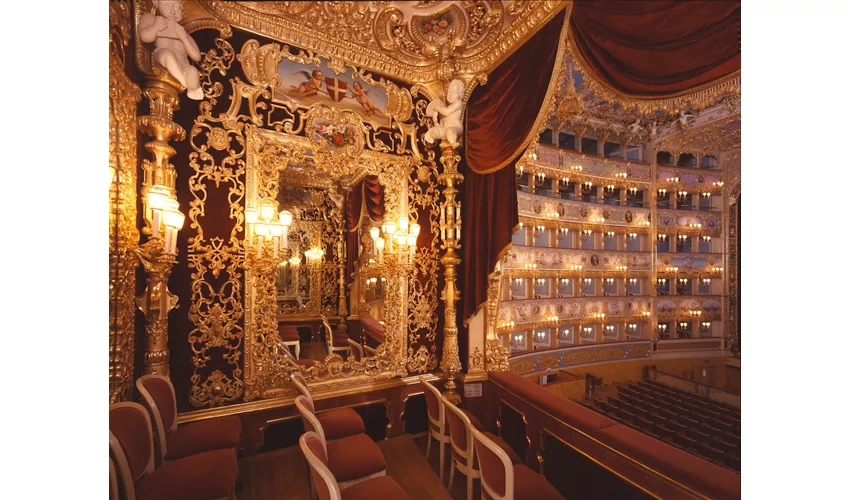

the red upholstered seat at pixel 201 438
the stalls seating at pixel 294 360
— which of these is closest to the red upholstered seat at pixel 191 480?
the red upholstered seat at pixel 201 438

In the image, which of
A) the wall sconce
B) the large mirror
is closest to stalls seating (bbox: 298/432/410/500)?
the large mirror

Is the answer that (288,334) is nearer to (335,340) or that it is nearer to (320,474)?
(335,340)

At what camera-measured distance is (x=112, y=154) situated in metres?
1.96

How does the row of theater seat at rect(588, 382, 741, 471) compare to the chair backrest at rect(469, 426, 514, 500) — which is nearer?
the chair backrest at rect(469, 426, 514, 500)

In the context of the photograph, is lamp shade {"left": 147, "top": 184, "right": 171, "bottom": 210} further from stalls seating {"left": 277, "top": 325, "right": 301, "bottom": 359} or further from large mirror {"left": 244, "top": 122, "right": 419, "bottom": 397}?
stalls seating {"left": 277, "top": 325, "right": 301, "bottom": 359}

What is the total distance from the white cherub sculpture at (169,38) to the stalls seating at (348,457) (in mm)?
2817

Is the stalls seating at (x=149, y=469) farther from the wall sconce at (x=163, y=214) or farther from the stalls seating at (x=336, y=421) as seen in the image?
the wall sconce at (x=163, y=214)

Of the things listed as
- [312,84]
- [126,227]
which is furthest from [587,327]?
[126,227]

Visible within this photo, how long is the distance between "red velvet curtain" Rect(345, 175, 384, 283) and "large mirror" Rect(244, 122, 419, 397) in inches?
0.5

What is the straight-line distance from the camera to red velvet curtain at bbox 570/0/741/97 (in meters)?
1.53

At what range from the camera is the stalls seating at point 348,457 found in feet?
7.20

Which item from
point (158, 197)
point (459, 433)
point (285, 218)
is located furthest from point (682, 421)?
point (158, 197)

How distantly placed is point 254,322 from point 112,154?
170 centimetres

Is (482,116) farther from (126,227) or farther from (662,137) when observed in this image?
(662,137)
